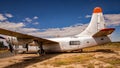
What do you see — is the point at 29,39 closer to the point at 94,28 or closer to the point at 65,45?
the point at 65,45

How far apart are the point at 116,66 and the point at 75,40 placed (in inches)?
493

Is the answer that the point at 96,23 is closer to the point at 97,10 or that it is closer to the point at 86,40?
the point at 97,10

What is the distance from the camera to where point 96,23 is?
26.4 metres

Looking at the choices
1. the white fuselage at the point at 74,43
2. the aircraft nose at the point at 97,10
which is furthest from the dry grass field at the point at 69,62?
the aircraft nose at the point at 97,10

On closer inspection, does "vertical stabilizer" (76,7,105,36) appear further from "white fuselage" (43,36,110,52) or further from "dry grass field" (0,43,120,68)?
"dry grass field" (0,43,120,68)

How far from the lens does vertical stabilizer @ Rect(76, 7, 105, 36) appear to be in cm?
2614

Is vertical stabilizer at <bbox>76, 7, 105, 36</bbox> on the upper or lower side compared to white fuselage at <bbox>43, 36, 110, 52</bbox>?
upper

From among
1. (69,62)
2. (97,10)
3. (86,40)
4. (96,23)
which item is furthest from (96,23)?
(69,62)

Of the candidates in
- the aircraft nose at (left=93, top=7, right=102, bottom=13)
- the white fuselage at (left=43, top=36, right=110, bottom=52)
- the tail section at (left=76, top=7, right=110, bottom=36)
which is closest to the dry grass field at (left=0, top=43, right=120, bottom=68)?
the white fuselage at (left=43, top=36, right=110, bottom=52)

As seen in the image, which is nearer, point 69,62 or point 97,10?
point 69,62

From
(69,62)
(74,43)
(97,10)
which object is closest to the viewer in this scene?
(69,62)

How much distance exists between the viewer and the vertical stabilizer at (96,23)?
2614cm

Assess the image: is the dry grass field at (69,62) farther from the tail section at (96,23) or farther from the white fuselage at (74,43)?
the tail section at (96,23)

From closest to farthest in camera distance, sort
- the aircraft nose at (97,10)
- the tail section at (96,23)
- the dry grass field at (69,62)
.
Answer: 1. the dry grass field at (69,62)
2. the tail section at (96,23)
3. the aircraft nose at (97,10)
